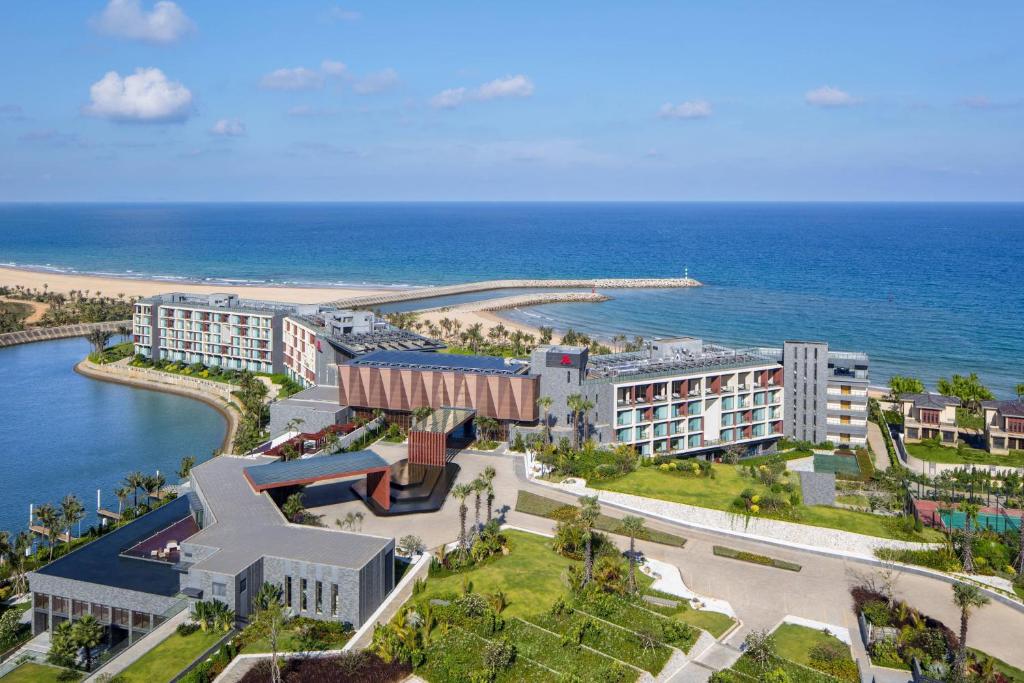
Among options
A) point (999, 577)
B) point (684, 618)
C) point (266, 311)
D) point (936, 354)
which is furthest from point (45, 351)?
point (936, 354)

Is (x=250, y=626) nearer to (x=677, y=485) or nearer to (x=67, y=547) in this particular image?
(x=67, y=547)

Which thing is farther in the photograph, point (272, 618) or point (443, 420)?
point (443, 420)

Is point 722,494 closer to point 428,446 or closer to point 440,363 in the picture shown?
point 428,446

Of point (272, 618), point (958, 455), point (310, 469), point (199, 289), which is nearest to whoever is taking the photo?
point (272, 618)

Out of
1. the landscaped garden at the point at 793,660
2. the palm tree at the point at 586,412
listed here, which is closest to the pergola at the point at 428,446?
the palm tree at the point at 586,412

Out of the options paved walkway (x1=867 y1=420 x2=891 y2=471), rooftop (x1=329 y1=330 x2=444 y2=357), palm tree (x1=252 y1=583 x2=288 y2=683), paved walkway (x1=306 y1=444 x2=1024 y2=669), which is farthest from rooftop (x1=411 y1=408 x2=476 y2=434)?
paved walkway (x1=867 y1=420 x2=891 y2=471)

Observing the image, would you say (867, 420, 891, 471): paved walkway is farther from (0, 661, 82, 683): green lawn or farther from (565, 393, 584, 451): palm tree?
(0, 661, 82, 683): green lawn

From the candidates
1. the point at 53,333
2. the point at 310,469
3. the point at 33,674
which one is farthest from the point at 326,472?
the point at 53,333
